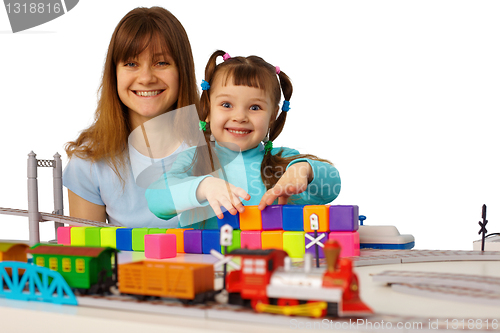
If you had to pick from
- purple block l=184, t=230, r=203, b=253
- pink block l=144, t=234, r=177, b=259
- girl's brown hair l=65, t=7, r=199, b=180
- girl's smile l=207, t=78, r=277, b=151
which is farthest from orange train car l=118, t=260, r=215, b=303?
girl's brown hair l=65, t=7, r=199, b=180

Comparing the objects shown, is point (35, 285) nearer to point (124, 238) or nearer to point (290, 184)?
point (124, 238)

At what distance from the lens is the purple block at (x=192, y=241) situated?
1.99 meters

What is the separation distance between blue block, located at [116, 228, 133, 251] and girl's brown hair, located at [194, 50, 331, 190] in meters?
0.53

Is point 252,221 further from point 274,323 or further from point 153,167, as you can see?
point 153,167

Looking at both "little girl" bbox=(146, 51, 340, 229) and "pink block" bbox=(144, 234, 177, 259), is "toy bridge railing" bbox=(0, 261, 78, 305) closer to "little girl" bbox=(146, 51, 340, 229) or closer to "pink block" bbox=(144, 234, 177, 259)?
"pink block" bbox=(144, 234, 177, 259)

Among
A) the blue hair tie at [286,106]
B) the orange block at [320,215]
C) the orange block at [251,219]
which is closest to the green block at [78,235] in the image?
the orange block at [251,219]

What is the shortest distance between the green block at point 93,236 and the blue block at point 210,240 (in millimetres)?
490

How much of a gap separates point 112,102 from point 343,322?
2162mm

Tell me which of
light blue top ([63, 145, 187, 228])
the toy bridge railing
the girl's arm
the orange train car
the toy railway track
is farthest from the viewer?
light blue top ([63, 145, 187, 228])

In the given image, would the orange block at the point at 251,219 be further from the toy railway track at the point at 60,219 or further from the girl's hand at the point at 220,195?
the toy railway track at the point at 60,219

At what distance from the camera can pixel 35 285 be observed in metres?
1.43

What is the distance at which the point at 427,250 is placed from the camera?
202 centimetres

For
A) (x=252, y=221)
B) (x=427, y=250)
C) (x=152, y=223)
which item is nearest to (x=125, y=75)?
(x=152, y=223)

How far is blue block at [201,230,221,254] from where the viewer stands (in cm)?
195
